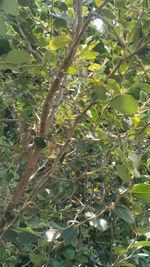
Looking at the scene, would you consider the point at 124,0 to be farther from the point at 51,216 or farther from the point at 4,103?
the point at 51,216

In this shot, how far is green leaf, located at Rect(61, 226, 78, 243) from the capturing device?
97 cm

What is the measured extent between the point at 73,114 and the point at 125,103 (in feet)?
0.76

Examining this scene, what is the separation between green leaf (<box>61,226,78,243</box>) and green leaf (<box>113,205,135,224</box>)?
0.10 metres

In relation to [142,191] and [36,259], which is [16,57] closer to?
[142,191]

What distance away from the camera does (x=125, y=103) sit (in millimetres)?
884

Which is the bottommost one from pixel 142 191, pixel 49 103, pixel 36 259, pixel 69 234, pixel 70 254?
pixel 70 254

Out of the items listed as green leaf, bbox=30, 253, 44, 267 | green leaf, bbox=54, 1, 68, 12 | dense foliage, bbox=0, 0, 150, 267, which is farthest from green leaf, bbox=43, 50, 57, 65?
green leaf, bbox=30, 253, 44, 267

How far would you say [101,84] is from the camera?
2.96 ft

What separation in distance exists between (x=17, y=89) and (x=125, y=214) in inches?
17.0

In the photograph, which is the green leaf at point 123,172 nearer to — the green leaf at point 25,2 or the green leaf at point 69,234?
the green leaf at point 69,234

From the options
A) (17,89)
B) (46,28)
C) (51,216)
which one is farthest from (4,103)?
(51,216)

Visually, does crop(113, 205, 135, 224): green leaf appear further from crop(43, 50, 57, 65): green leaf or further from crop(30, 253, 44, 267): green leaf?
crop(43, 50, 57, 65): green leaf

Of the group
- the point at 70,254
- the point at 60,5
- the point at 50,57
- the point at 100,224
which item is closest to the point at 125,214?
the point at 100,224

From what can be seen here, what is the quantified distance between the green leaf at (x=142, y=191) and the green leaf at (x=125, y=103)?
0.46 feet
